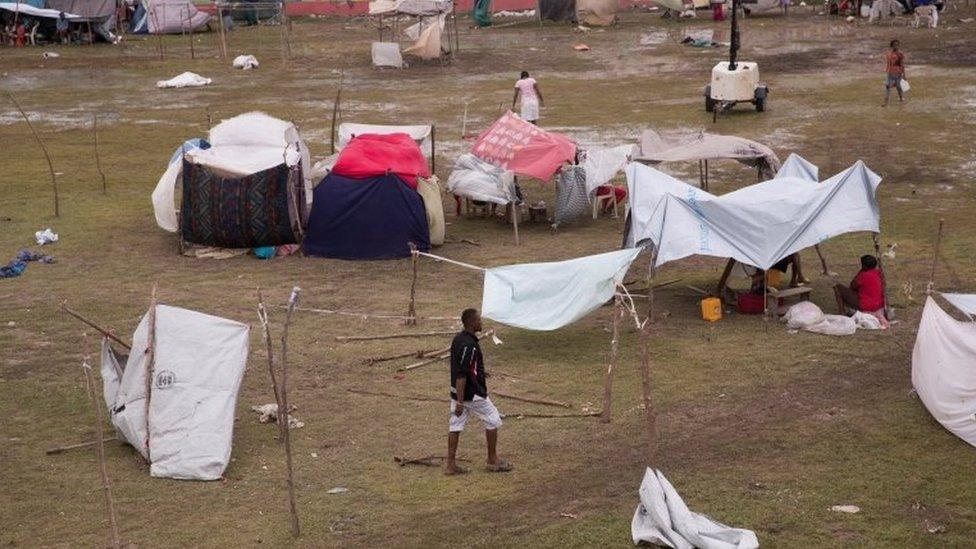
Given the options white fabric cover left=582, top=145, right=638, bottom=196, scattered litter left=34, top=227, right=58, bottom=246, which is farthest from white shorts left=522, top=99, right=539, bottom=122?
scattered litter left=34, top=227, right=58, bottom=246

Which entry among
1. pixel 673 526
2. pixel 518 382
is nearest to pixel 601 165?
pixel 518 382

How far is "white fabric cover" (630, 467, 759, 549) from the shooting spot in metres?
11.0

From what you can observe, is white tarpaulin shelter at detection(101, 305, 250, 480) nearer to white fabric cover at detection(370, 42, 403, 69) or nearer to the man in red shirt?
the man in red shirt

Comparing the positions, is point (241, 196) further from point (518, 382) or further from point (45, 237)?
point (518, 382)

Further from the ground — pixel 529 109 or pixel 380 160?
pixel 380 160

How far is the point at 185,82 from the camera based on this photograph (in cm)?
3706

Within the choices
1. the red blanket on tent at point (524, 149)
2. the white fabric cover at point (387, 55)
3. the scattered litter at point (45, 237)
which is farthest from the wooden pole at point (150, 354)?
the white fabric cover at point (387, 55)

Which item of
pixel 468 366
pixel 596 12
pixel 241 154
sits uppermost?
pixel 596 12

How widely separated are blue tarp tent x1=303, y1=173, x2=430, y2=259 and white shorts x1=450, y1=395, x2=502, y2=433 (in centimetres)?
840

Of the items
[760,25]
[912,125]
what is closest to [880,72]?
[912,125]

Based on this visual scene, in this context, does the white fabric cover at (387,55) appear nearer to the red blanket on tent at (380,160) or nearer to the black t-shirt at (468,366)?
the red blanket on tent at (380,160)

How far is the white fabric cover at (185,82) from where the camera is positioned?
37.1 m

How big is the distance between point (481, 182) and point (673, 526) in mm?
11629

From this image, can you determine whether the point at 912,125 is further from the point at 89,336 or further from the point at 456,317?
the point at 89,336
